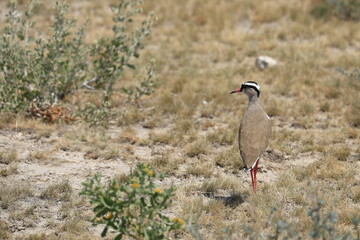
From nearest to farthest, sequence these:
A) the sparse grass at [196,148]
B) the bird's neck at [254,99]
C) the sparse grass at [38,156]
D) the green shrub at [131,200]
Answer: the green shrub at [131,200], the bird's neck at [254,99], the sparse grass at [38,156], the sparse grass at [196,148]

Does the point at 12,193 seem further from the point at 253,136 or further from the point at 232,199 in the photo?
the point at 253,136

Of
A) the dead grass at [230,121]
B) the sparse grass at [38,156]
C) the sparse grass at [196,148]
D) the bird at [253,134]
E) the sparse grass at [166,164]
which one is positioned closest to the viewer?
the bird at [253,134]

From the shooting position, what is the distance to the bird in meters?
7.00

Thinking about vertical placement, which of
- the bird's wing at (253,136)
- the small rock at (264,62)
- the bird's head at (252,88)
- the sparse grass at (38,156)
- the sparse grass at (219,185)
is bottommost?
the sparse grass at (38,156)

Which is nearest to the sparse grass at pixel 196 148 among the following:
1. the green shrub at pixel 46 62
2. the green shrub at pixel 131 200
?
the green shrub at pixel 46 62

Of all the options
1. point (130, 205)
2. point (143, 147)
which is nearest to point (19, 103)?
point (143, 147)

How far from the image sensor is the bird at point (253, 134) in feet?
23.0

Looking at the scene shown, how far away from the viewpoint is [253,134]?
717 cm

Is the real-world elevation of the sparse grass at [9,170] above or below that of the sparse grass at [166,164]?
below

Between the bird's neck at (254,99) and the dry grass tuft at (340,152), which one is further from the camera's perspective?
the dry grass tuft at (340,152)

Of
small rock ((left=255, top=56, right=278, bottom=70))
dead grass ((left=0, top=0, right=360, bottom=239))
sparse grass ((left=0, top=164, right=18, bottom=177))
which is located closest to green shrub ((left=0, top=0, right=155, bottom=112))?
dead grass ((left=0, top=0, right=360, bottom=239))

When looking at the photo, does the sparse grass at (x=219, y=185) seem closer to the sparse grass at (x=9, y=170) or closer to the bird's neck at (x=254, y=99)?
the bird's neck at (x=254, y=99)

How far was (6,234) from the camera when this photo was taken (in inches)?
249

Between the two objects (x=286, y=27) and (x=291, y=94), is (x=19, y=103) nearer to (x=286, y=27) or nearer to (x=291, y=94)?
(x=291, y=94)
